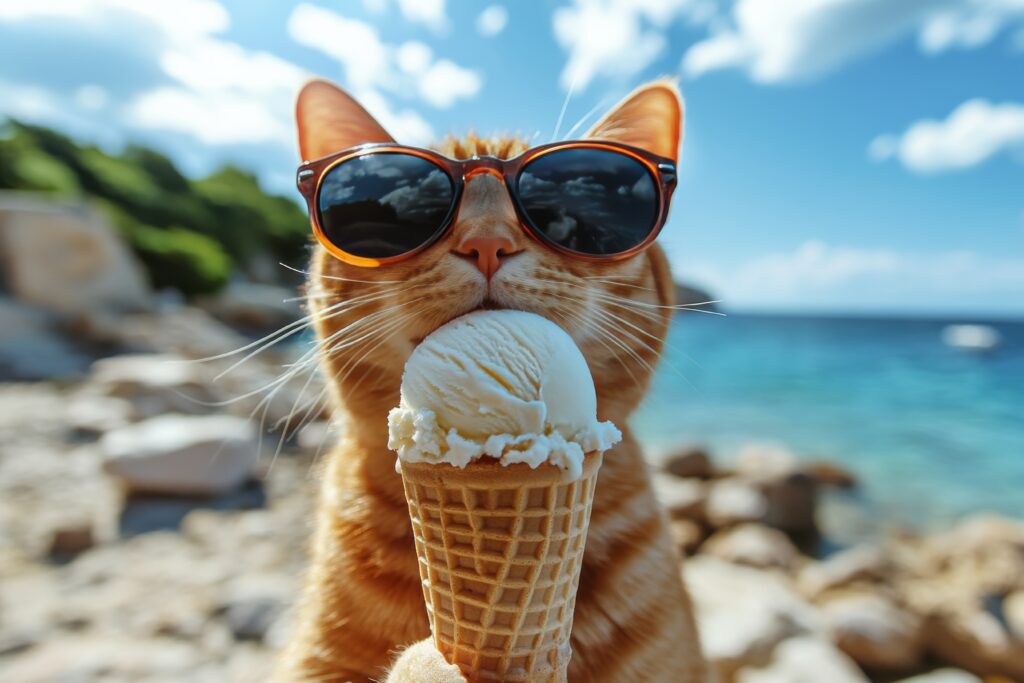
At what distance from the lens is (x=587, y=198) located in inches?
50.8

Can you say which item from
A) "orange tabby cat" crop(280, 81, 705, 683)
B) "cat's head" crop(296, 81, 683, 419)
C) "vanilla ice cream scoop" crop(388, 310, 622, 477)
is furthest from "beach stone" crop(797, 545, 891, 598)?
"vanilla ice cream scoop" crop(388, 310, 622, 477)

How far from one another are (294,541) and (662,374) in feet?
10.8

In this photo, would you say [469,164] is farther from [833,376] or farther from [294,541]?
[833,376]

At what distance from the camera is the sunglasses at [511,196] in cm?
128

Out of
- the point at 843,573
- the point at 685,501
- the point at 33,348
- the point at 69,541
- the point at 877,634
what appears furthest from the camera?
the point at 33,348

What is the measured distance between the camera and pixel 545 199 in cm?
127

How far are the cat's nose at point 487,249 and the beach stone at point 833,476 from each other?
8975 millimetres

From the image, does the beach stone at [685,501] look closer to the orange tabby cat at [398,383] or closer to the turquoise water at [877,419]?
the turquoise water at [877,419]

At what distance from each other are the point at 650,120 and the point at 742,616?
3.20 metres

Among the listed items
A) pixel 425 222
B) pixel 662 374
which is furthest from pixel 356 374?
pixel 662 374

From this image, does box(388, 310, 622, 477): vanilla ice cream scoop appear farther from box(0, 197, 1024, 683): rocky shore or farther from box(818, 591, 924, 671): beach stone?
box(818, 591, 924, 671): beach stone

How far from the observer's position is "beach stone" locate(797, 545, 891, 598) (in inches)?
192

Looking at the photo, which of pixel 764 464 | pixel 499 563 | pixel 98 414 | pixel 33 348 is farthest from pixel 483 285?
pixel 33 348

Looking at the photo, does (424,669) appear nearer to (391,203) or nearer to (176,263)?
(391,203)
